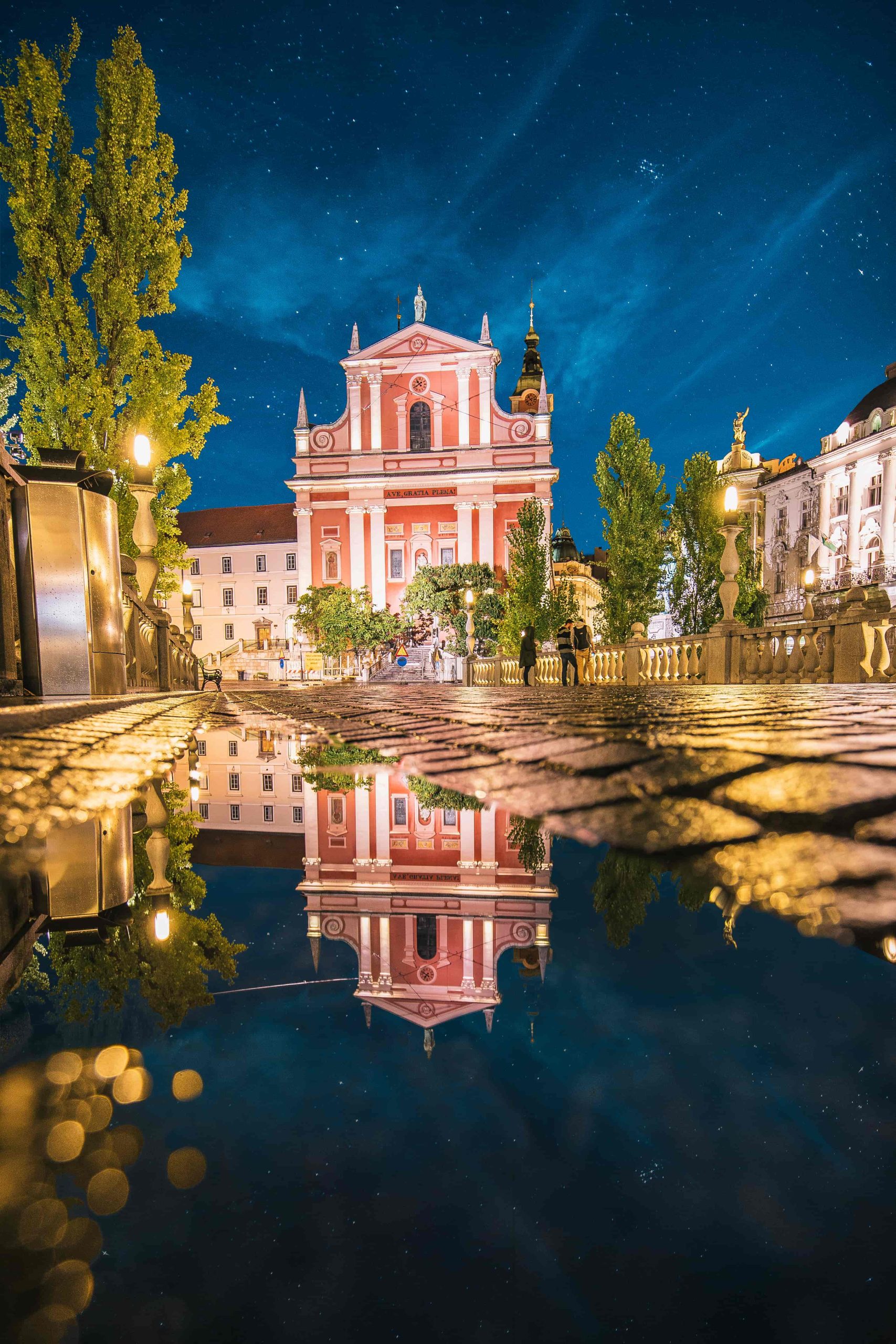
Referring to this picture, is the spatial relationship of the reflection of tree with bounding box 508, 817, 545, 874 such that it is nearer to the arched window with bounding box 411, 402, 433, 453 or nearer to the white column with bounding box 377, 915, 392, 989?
the white column with bounding box 377, 915, 392, 989

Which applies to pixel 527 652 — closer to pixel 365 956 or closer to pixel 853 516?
pixel 365 956

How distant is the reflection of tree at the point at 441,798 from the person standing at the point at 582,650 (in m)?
14.2

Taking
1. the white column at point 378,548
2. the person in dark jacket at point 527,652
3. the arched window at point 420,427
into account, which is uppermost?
the arched window at point 420,427

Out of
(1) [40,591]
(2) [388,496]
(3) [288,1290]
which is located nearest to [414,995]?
(3) [288,1290]

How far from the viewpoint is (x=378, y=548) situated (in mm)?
37969

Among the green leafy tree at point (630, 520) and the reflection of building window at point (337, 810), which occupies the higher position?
the green leafy tree at point (630, 520)

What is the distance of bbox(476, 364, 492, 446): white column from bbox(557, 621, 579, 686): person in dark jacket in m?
24.2

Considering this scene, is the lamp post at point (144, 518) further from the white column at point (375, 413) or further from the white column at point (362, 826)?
the white column at point (375, 413)

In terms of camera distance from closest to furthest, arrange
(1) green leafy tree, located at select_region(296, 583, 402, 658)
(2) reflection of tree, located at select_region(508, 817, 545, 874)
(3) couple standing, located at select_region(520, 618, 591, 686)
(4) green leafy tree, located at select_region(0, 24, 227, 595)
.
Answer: (2) reflection of tree, located at select_region(508, 817, 545, 874) < (4) green leafy tree, located at select_region(0, 24, 227, 595) < (3) couple standing, located at select_region(520, 618, 591, 686) < (1) green leafy tree, located at select_region(296, 583, 402, 658)

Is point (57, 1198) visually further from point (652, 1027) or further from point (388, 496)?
point (388, 496)

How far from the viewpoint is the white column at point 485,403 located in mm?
37875

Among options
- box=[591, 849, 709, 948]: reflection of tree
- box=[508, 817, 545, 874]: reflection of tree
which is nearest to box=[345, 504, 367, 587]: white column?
box=[508, 817, 545, 874]: reflection of tree

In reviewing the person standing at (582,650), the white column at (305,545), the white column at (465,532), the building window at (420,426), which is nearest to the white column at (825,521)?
the white column at (465,532)

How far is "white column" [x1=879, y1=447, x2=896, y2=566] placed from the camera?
115 feet
